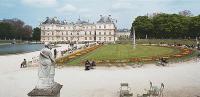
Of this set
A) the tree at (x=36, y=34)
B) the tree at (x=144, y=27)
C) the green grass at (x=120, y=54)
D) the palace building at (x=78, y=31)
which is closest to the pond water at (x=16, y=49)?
the green grass at (x=120, y=54)

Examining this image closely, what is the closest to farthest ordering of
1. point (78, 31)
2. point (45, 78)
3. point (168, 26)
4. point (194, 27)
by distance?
point (45, 78) < point (194, 27) < point (168, 26) < point (78, 31)

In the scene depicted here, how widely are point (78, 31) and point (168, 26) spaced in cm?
6675

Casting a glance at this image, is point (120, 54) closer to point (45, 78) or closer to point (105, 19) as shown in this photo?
point (45, 78)

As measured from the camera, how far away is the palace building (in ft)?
556

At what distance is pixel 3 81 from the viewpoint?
93.5ft

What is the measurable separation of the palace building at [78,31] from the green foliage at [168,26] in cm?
4077

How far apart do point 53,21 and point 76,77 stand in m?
150

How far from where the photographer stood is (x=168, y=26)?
118625 mm

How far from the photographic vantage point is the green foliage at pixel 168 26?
114 m

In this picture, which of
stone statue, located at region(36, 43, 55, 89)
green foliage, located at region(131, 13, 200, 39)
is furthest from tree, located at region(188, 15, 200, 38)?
stone statue, located at region(36, 43, 55, 89)

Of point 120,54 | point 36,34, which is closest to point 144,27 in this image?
point 36,34

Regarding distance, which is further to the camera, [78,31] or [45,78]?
[78,31]

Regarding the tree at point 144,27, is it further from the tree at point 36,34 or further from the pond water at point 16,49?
the tree at point 36,34

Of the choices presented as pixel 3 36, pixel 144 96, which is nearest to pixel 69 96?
pixel 144 96
